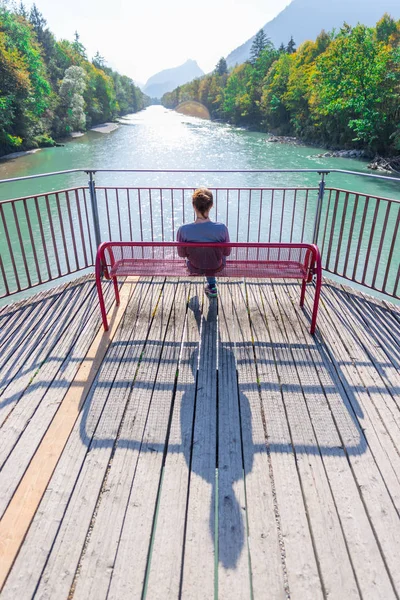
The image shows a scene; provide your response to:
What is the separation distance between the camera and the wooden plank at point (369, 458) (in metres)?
1.94

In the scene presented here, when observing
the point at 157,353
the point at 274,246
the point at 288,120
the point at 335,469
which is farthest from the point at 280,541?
the point at 288,120

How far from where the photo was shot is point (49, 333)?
3785mm

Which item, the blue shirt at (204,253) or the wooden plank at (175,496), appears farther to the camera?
the blue shirt at (204,253)

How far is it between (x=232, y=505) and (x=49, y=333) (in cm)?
245

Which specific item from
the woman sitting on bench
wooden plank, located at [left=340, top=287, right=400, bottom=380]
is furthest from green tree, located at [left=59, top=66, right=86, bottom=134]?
wooden plank, located at [left=340, top=287, right=400, bottom=380]

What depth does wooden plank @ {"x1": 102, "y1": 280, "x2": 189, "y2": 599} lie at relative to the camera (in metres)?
1.76

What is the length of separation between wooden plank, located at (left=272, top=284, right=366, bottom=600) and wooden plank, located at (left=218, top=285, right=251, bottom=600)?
35 centimetres

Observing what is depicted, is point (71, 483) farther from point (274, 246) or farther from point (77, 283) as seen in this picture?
point (77, 283)

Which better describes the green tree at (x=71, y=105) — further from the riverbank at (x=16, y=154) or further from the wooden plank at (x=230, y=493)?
the wooden plank at (x=230, y=493)

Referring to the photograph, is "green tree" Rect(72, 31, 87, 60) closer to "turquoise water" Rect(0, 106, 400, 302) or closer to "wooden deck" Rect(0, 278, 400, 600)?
"turquoise water" Rect(0, 106, 400, 302)

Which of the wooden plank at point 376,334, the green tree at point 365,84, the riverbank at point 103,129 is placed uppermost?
the green tree at point 365,84

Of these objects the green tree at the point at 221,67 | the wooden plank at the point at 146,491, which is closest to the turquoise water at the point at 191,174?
the wooden plank at the point at 146,491

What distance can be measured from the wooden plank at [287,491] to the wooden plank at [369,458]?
35 centimetres

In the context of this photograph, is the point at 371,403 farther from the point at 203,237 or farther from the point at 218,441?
the point at 203,237
